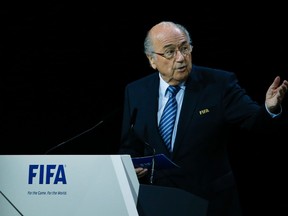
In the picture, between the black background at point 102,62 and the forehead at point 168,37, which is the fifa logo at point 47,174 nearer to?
the forehead at point 168,37

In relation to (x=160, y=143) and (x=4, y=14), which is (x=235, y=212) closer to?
(x=160, y=143)

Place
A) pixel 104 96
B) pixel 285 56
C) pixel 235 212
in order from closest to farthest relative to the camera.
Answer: pixel 235 212 → pixel 285 56 → pixel 104 96

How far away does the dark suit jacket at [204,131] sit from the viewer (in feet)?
7.55

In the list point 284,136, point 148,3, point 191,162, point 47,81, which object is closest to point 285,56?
point 284,136

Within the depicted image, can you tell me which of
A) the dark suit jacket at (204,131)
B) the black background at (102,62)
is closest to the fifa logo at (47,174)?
the dark suit jacket at (204,131)

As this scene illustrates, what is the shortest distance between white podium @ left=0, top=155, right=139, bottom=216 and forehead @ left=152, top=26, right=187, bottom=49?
1.09 m

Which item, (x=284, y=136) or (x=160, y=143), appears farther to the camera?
(x=284, y=136)

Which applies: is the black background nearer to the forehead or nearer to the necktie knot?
the forehead

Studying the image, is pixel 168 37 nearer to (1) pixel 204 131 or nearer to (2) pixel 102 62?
(1) pixel 204 131

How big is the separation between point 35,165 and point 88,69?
6.96 feet

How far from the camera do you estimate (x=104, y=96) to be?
373cm

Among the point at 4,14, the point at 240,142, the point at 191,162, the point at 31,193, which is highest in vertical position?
the point at 4,14

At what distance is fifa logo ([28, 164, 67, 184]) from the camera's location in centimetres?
163

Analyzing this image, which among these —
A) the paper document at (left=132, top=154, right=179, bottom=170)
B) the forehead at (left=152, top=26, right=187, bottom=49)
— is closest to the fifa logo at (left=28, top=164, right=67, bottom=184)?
the paper document at (left=132, top=154, right=179, bottom=170)
